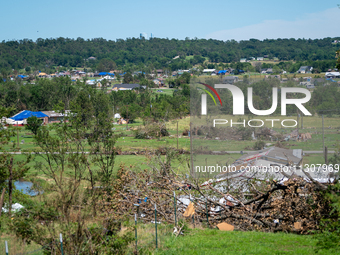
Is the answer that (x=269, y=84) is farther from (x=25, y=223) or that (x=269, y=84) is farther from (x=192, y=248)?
(x=25, y=223)

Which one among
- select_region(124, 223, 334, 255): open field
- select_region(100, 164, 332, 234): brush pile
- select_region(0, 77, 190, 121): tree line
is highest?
select_region(0, 77, 190, 121): tree line

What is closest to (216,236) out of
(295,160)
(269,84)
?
(295,160)

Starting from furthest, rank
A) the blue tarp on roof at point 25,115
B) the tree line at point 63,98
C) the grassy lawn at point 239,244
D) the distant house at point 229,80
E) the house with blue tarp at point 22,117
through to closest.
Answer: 1. the tree line at point 63,98
2. the blue tarp on roof at point 25,115
3. the house with blue tarp at point 22,117
4. the distant house at point 229,80
5. the grassy lawn at point 239,244

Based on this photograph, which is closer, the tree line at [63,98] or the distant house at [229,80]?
the distant house at [229,80]

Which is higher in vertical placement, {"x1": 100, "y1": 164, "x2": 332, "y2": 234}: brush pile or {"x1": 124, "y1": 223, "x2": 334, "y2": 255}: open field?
{"x1": 100, "y1": 164, "x2": 332, "y2": 234}: brush pile

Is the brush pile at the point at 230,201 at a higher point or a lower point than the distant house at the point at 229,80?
lower

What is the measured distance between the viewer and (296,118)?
47.3 ft

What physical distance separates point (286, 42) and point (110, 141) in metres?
158

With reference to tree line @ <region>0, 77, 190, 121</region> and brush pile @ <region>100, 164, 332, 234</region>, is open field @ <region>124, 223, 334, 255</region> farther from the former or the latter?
tree line @ <region>0, 77, 190, 121</region>

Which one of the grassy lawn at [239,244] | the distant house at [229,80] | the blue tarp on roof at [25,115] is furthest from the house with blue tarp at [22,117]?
the grassy lawn at [239,244]

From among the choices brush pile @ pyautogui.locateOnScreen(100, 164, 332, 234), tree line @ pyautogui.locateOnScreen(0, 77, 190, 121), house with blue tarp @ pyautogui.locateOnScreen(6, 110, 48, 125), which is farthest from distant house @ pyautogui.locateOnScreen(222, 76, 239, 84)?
house with blue tarp @ pyautogui.locateOnScreen(6, 110, 48, 125)

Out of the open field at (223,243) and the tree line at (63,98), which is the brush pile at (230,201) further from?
the tree line at (63,98)

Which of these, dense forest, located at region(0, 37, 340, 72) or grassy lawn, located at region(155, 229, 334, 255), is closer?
grassy lawn, located at region(155, 229, 334, 255)

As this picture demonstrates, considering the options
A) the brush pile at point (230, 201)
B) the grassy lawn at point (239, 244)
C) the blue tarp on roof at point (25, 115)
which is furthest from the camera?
the blue tarp on roof at point (25, 115)
